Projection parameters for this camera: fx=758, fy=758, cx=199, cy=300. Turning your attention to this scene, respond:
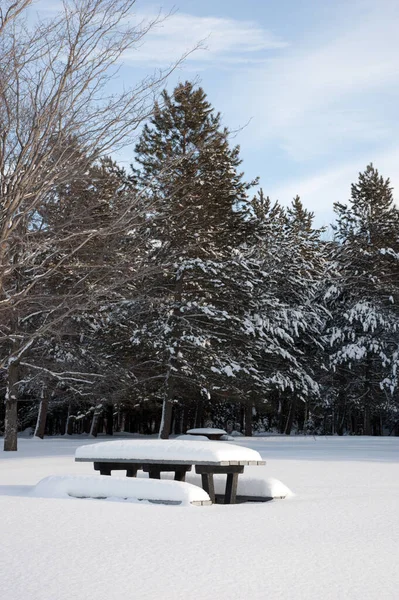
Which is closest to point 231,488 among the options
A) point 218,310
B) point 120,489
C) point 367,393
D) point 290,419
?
point 120,489

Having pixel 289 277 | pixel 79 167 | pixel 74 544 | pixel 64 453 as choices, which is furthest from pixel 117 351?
pixel 74 544

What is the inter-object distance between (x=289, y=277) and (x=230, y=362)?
1082cm

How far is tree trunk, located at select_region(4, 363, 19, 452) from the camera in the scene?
23.6 m

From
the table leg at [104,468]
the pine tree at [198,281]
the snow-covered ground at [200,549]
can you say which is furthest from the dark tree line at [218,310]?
the snow-covered ground at [200,549]

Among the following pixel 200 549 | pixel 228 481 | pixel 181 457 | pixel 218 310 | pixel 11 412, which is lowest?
pixel 200 549

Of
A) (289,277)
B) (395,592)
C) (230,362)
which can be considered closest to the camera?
(395,592)

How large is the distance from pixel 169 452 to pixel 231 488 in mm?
1102

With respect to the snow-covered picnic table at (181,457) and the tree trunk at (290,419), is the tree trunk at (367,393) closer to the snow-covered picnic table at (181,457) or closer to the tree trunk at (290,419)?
the tree trunk at (290,419)

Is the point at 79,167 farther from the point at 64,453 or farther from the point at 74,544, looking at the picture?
the point at 64,453

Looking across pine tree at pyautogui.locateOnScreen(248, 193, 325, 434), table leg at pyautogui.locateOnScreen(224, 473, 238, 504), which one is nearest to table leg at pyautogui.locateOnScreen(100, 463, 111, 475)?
table leg at pyautogui.locateOnScreen(224, 473, 238, 504)

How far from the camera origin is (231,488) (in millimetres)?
11047

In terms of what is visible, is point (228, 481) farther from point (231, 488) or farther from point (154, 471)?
point (154, 471)

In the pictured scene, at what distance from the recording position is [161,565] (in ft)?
19.8

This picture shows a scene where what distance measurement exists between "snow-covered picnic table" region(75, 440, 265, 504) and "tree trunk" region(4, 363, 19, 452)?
12528 millimetres
